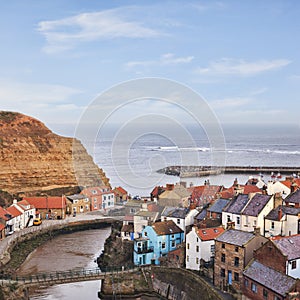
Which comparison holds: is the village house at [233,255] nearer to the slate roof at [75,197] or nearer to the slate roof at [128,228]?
the slate roof at [128,228]

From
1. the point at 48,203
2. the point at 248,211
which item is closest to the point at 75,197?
the point at 48,203

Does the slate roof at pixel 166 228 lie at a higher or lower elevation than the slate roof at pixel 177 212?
lower

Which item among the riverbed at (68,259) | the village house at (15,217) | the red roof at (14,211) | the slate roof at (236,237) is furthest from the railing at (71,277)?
the red roof at (14,211)

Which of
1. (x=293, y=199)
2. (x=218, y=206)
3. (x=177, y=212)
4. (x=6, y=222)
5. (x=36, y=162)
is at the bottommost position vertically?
(x=6, y=222)

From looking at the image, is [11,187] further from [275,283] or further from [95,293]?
[275,283]

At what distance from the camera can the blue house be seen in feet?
72.9

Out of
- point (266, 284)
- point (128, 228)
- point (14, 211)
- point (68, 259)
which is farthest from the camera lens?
point (14, 211)

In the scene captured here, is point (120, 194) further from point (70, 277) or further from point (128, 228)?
point (70, 277)

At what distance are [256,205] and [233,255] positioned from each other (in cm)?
421

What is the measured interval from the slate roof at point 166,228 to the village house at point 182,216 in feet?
1.09

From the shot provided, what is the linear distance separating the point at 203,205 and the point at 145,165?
21.1 feet

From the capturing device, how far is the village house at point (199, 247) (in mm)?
20375

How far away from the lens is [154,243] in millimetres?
22359

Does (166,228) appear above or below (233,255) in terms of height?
above
